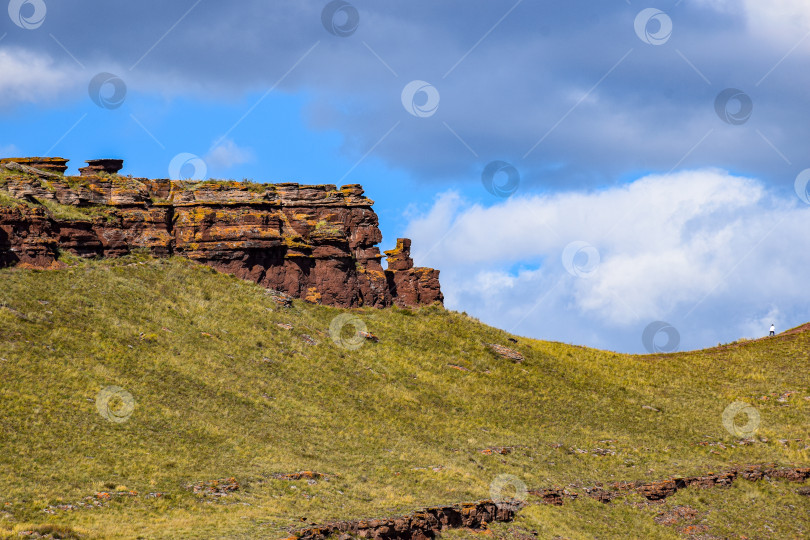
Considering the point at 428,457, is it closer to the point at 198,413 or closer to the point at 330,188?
the point at 198,413

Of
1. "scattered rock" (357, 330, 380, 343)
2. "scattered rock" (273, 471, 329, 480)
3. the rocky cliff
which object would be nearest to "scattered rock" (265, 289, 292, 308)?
the rocky cliff

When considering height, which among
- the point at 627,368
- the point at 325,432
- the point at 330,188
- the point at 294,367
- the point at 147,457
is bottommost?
the point at 147,457

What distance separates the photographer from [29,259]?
186 ft

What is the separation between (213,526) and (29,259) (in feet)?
117

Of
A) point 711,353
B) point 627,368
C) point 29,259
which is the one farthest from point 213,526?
point 711,353

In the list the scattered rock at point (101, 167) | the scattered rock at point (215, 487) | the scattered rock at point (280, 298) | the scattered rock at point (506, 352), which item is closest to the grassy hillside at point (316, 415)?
the scattered rock at point (215, 487)
